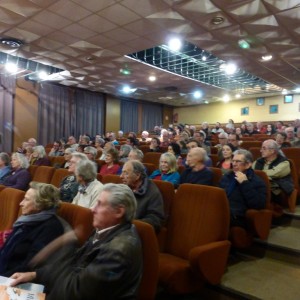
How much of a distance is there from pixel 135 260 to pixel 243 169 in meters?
1.49

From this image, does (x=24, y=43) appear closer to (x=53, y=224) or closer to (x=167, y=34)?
(x=167, y=34)

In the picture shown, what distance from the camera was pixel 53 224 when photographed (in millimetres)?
1518

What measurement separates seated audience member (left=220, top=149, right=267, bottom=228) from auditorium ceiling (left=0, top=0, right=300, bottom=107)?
7.08 feet

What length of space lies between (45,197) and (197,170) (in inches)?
56.3

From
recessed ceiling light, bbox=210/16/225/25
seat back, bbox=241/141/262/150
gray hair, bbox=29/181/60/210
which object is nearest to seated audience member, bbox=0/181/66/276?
gray hair, bbox=29/181/60/210

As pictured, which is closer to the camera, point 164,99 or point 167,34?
point 167,34

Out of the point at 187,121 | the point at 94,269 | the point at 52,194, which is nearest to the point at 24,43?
the point at 52,194

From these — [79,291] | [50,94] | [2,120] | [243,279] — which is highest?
[50,94]

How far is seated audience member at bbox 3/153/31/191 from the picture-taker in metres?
3.15

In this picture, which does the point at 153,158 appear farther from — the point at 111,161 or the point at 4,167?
the point at 4,167

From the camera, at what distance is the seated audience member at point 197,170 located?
254cm

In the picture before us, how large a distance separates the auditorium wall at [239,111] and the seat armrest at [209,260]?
9.44 meters

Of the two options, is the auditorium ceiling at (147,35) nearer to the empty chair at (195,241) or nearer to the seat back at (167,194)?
the seat back at (167,194)

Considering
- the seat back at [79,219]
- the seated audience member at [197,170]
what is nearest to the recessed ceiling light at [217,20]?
the seated audience member at [197,170]
